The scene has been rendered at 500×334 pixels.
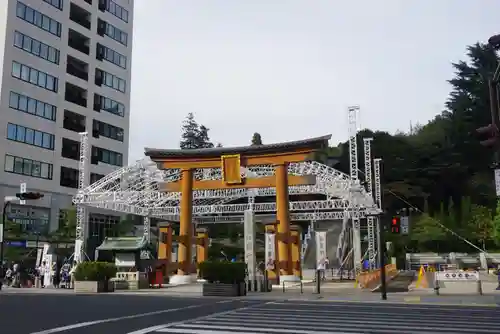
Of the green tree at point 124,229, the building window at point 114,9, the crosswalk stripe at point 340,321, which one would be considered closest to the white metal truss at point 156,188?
the green tree at point 124,229

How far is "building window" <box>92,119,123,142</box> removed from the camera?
201ft

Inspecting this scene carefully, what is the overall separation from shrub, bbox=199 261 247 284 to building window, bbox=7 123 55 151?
32.1m

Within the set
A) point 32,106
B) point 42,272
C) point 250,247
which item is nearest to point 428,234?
point 250,247

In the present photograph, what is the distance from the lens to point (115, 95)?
6475 cm

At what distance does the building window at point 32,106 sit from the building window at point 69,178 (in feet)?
17.4

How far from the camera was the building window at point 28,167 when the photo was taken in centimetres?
5069

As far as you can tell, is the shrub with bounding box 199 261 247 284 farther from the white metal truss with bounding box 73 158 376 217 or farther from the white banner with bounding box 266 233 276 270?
the white metal truss with bounding box 73 158 376 217

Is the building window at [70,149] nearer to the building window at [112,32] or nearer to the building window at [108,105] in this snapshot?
the building window at [108,105]

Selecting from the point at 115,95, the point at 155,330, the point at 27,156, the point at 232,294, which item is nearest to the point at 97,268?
the point at 232,294

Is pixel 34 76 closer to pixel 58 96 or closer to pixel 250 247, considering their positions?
pixel 58 96

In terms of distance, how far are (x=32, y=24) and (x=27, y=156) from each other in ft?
40.7

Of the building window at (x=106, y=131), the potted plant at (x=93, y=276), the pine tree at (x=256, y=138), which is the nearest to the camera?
the potted plant at (x=93, y=276)

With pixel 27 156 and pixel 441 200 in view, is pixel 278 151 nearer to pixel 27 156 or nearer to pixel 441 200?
pixel 27 156

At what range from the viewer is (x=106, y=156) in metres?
62.8
